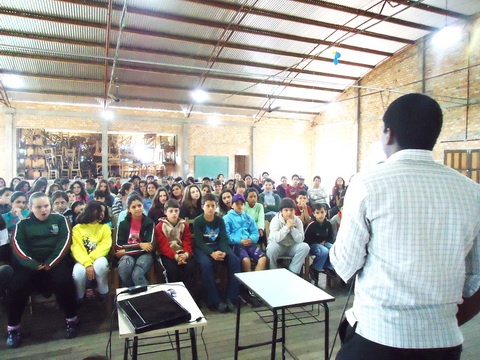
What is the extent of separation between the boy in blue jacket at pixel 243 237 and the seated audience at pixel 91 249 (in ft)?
4.79

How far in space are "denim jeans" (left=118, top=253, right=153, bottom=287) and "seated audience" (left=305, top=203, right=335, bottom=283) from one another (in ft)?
6.79

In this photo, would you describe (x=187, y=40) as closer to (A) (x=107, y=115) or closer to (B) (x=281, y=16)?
Result: (B) (x=281, y=16)

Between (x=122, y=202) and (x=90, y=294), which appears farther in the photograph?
(x=122, y=202)

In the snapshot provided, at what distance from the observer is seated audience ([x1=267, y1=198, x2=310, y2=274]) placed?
376 cm

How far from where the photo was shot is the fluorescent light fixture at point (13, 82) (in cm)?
Answer: 884

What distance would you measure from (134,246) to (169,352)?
4.01 ft

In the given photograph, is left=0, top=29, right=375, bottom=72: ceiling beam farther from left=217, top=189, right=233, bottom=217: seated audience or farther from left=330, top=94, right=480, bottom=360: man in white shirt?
left=330, top=94, right=480, bottom=360: man in white shirt

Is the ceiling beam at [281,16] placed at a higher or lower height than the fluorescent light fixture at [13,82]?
higher

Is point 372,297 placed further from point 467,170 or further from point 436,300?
point 467,170

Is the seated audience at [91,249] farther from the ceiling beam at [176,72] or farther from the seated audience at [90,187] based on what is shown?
the ceiling beam at [176,72]

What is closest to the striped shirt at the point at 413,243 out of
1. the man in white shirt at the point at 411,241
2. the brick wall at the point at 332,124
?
the man in white shirt at the point at 411,241

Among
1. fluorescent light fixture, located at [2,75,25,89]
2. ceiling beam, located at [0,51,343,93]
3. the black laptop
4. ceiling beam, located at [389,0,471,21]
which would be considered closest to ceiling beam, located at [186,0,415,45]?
ceiling beam, located at [389,0,471,21]

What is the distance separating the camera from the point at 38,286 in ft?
9.77

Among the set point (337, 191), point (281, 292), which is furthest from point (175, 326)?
point (337, 191)
